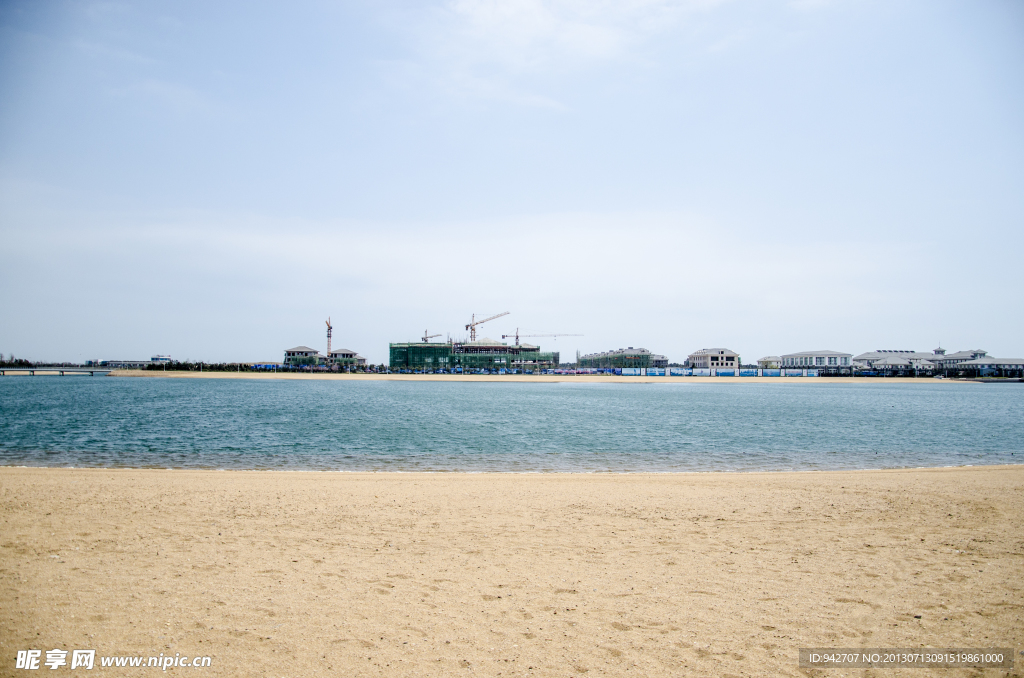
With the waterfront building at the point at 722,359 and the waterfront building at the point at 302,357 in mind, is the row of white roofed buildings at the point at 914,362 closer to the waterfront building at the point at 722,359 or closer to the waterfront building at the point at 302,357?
the waterfront building at the point at 722,359

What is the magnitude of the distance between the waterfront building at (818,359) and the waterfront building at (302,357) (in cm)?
16326

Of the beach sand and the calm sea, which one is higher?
the beach sand

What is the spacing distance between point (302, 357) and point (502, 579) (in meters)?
194

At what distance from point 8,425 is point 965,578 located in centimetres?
3768

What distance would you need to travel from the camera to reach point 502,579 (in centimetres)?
671

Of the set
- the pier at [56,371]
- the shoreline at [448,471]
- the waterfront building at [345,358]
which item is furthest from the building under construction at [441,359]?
the shoreline at [448,471]

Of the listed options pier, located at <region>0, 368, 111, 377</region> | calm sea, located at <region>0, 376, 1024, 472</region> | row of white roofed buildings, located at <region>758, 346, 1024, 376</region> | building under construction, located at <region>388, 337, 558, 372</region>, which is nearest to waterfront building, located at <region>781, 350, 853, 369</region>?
row of white roofed buildings, located at <region>758, 346, 1024, 376</region>

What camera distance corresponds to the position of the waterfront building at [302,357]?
607ft

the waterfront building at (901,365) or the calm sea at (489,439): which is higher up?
the waterfront building at (901,365)

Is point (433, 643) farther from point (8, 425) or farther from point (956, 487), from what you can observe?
point (8, 425)

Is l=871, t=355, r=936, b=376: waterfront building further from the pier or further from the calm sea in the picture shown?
the pier

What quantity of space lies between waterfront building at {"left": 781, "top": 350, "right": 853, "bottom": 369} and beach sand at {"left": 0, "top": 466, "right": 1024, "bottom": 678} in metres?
180

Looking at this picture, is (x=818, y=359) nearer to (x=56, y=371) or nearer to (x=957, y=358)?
(x=957, y=358)

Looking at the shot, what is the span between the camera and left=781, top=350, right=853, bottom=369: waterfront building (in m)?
171
